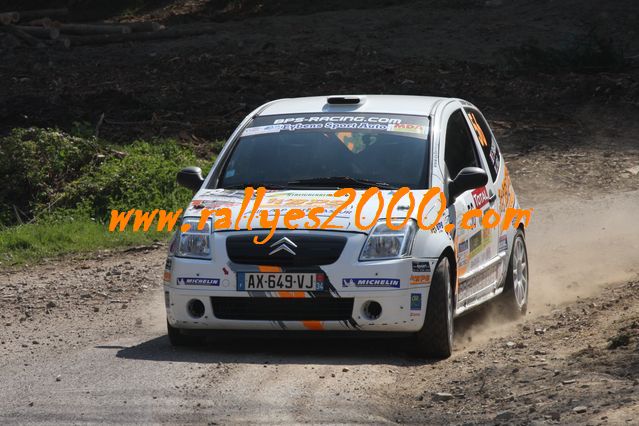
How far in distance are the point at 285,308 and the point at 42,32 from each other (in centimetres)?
1992

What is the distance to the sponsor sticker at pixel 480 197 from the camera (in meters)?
9.81

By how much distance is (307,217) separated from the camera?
8625 millimetres

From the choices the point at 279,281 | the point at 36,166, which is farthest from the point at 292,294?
the point at 36,166

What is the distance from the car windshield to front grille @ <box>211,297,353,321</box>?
1.09 metres

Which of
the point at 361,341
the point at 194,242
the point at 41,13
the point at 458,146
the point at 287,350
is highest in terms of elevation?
the point at 458,146

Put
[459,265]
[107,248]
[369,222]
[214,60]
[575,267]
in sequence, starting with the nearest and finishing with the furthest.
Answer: [369,222]
[459,265]
[575,267]
[107,248]
[214,60]

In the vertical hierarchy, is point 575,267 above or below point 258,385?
below

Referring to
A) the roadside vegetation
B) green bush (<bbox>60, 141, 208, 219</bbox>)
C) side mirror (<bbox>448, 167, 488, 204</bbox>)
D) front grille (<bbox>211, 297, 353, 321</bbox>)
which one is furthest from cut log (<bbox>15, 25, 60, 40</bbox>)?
front grille (<bbox>211, 297, 353, 321</bbox>)

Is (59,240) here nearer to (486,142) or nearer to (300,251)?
(486,142)

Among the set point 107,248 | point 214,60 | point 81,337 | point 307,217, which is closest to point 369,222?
point 307,217

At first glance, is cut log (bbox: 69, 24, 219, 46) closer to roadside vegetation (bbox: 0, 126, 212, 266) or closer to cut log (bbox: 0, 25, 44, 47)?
cut log (bbox: 0, 25, 44, 47)

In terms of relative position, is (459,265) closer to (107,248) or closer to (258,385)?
(258,385)

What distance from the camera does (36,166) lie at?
1628cm

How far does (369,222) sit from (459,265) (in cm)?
90
